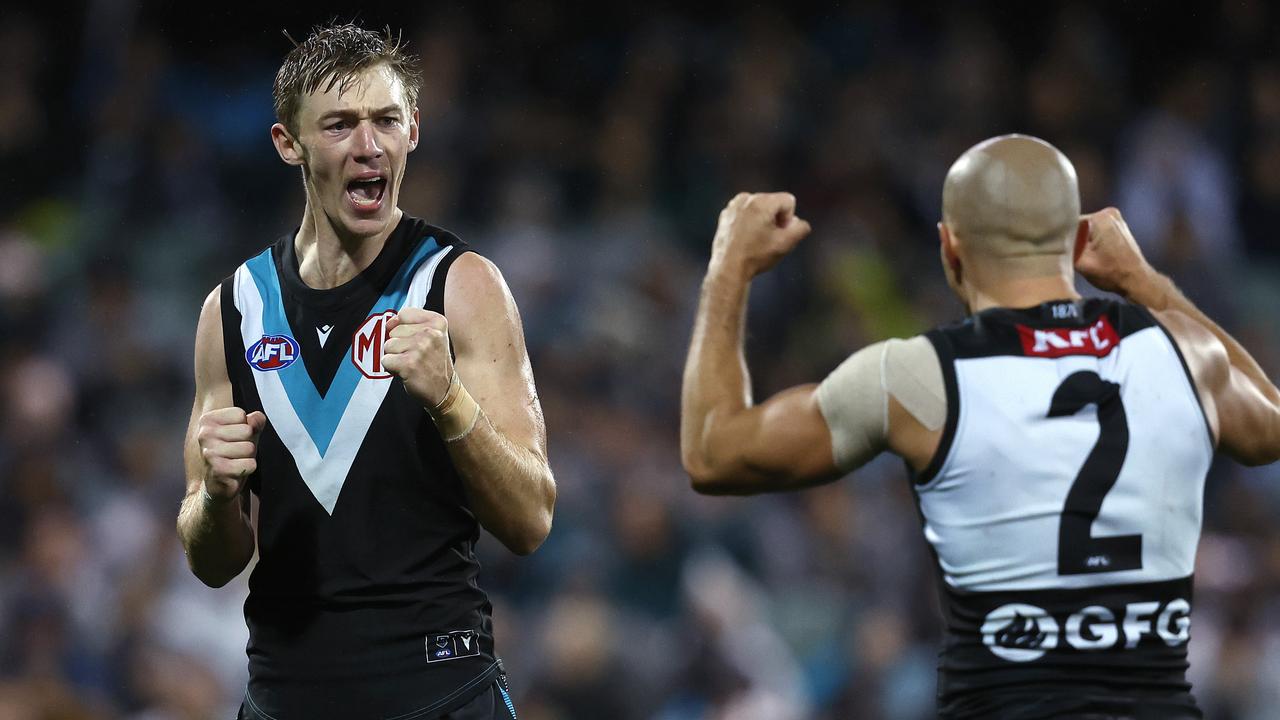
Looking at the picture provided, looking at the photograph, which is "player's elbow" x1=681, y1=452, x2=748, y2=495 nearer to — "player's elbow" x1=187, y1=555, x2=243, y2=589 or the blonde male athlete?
the blonde male athlete

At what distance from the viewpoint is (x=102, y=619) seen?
887 centimetres

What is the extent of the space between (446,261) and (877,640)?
4.98 m

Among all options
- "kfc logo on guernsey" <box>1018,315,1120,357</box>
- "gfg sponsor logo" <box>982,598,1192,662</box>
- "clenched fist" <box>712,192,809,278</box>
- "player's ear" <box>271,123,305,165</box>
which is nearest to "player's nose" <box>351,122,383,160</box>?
"player's ear" <box>271,123,305,165</box>

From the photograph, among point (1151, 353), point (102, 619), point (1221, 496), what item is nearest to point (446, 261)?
point (1151, 353)

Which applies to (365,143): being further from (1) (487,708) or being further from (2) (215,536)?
(1) (487,708)

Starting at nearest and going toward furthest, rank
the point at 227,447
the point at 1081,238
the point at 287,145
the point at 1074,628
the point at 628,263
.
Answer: the point at 1074,628 → the point at 227,447 → the point at 1081,238 → the point at 287,145 → the point at 628,263

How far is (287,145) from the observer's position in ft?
13.4

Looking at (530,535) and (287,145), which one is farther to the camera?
(287,145)

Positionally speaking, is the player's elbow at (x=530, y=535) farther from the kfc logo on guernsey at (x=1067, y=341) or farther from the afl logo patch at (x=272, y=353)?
the kfc logo on guernsey at (x=1067, y=341)

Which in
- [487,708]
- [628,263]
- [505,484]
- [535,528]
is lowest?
[487,708]

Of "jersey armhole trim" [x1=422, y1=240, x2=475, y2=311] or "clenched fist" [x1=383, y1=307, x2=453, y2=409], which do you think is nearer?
"clenched fist" [x1=383, y1=307, x2=453, y2=409]

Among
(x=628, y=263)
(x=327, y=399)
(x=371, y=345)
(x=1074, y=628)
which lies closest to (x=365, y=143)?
(x=371, y=345)

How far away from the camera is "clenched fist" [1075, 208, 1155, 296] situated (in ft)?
13.1

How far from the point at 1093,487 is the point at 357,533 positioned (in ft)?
5.61
